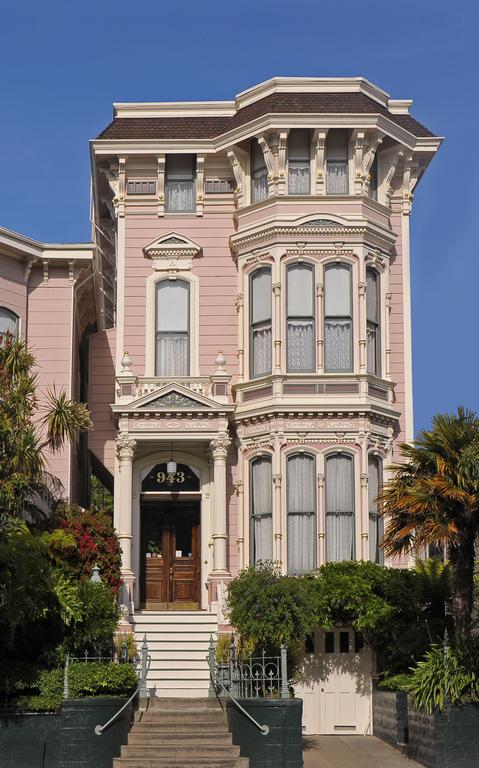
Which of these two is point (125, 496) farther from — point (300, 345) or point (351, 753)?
point (351, 753)

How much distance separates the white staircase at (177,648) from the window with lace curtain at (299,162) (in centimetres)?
1056

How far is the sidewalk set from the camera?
74.2 feet

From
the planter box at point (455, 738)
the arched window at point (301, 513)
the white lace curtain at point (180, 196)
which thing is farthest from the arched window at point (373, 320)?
the planter box at point (455, 738)

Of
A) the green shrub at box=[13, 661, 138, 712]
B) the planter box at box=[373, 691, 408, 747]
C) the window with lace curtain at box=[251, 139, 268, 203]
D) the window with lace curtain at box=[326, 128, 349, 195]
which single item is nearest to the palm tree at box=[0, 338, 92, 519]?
the green shrub at box=[13, 661, 138, 712]

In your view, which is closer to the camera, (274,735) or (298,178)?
(274,735)

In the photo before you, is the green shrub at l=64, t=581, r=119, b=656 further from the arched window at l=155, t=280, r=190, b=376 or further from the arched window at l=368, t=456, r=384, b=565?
the arched window at l=155, t=280, r=190, b=376

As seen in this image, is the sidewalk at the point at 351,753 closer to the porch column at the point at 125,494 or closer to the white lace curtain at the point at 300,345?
the porch column at the point at 125,494

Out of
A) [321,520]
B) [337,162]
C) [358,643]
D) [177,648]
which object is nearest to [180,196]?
[337,162]

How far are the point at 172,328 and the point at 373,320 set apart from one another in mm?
4968

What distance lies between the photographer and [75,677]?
22.2 m

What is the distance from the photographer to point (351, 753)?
24.1m

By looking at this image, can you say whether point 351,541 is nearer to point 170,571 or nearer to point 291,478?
point 291,478

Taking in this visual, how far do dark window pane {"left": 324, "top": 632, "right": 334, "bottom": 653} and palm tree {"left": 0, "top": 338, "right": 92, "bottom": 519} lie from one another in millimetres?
6770

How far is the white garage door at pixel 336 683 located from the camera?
2722 cm
